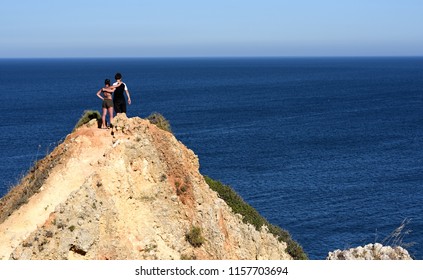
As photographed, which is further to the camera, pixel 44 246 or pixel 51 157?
pixel 51 157

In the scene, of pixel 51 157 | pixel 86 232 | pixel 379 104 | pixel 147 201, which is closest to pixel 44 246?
pixel 86 232

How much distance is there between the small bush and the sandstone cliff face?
0.49 ft

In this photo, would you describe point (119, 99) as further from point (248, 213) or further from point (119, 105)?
point (248, 213)

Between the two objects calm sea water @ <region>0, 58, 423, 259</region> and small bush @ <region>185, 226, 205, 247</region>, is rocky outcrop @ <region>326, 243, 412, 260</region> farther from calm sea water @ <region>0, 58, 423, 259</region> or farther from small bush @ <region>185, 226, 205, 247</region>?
calm sea water @ <region>0, 58, 423, 259</region>

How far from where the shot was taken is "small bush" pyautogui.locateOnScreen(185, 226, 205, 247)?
23.8 metres

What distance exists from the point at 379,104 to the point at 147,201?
518 ft

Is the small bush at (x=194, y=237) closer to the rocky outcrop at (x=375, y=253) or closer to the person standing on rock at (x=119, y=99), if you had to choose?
the rocky outcrop at (x=375, y=253)

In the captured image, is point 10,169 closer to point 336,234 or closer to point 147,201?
point 336,234

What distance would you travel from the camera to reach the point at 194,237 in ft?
78.1

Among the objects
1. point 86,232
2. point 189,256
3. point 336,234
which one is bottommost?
point 336,234

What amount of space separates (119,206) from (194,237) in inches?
139

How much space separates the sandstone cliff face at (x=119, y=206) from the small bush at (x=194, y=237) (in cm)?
15

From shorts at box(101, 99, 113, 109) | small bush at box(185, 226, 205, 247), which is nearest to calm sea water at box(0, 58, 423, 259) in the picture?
shorts at box(101, 99, 113, 109)

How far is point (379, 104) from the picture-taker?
562 ft
